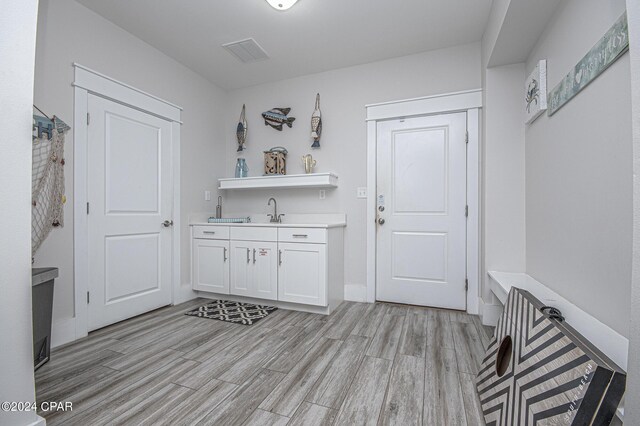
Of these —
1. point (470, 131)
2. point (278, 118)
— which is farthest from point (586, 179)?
point (278, 118)

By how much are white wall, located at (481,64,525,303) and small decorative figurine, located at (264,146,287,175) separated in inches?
84.8

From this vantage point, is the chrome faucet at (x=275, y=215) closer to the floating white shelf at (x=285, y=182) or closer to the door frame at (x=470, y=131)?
the floating white shelf at (x=285, y=182)

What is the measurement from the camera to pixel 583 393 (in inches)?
30.9

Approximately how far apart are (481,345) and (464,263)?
3.00ft

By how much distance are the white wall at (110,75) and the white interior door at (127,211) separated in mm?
175

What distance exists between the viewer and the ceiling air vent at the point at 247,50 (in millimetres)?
2757

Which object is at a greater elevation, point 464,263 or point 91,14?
point 91,14

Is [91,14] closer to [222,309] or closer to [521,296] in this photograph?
[222,309]

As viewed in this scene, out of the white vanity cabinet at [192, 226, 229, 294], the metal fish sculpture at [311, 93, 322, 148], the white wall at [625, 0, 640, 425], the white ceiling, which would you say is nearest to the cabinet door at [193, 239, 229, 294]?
the white vanity cabinet at [192, 226, 229, 294]

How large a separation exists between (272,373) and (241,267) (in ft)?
4.93

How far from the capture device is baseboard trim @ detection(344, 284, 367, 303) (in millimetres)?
3104

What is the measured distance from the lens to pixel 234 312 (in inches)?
→ 109

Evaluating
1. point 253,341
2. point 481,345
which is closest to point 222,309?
point 253,341

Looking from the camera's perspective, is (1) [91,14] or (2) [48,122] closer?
(2) [48,122]
